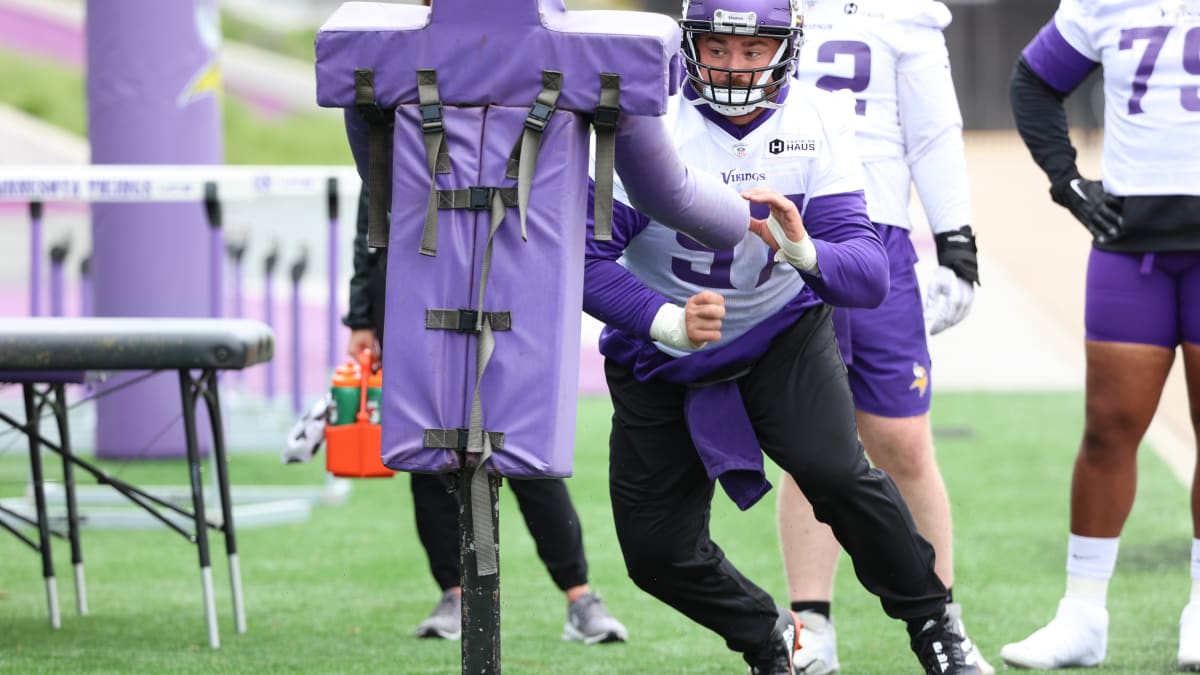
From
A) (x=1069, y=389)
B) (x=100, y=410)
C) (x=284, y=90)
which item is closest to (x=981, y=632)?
(x=100, y=410)

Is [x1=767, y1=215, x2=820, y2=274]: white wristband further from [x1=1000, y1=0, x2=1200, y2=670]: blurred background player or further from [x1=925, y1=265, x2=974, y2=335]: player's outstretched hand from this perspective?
[x1=1000, y1=0, x2=1200, y2=670]: blurred background player

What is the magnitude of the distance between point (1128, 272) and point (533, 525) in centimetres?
190

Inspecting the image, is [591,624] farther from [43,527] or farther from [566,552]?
[43,527]

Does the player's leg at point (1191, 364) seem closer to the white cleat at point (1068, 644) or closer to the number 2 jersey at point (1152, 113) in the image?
the number 2 jersey at point (1152, 113)

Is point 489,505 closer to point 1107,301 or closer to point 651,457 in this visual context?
point 651,457

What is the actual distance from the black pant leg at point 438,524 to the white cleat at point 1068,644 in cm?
172

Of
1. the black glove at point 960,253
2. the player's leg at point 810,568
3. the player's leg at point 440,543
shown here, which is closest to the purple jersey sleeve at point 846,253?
the black glove at point 960,253

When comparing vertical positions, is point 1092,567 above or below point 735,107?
below

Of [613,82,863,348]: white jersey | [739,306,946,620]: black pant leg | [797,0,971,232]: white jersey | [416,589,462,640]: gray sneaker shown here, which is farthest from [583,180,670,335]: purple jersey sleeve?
[416,589,462,640]: gray sneaker

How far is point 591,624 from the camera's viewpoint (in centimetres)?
583

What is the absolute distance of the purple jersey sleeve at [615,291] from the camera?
4.15m

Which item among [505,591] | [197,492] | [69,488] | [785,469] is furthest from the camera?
[505,591]

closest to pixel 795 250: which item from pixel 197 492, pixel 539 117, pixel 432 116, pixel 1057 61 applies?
pixel 539 117

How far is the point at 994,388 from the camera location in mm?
12766
